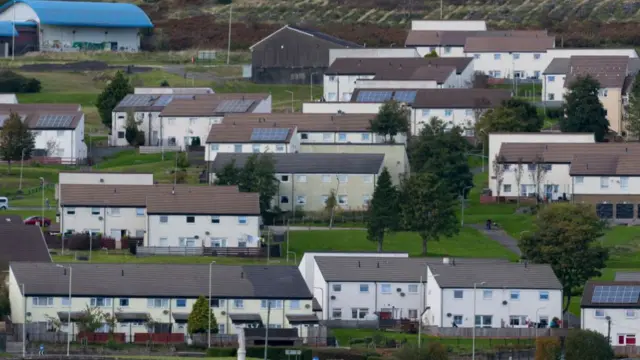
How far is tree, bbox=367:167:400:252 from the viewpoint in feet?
368

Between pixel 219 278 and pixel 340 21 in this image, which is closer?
pixel 219 278

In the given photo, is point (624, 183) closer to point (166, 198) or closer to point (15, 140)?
point (166, 198)

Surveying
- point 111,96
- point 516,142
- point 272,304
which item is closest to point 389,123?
point 516,142

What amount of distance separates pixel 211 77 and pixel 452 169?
42.7m

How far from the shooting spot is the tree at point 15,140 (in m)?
132

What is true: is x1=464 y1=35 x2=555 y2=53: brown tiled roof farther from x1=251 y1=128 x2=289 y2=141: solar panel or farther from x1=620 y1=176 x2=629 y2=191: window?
x1=620 y1=176 x2=629 y2=191: window

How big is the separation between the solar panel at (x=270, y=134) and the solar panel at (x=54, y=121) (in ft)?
34.9

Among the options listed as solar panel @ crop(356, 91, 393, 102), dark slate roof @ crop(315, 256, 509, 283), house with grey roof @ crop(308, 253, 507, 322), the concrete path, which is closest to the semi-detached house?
dark slate roof @ crop(315, 256, 509, 283)

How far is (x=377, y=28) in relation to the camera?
7244 inches

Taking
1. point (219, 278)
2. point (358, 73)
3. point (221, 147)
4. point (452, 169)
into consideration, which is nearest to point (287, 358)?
point (219, 278)

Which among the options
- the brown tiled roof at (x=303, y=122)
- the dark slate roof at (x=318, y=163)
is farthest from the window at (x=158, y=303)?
the brown tiled roof at (x=303, y=122)

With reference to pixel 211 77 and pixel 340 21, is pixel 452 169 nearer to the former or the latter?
pixel 211 77

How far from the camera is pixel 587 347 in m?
92.6

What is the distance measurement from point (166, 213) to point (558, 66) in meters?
43.7
